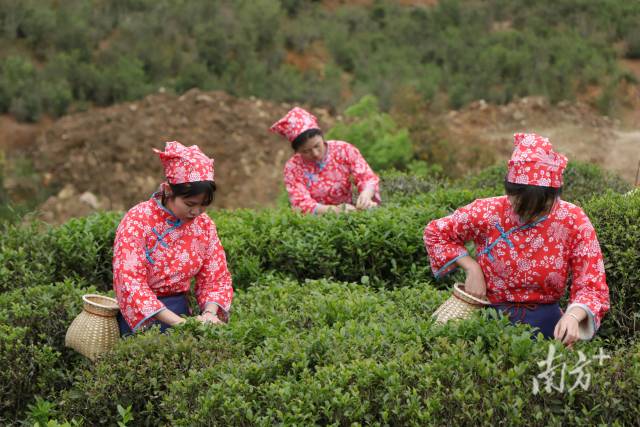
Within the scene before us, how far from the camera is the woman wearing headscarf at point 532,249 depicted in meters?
3.40

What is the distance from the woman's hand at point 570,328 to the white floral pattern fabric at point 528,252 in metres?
0.06

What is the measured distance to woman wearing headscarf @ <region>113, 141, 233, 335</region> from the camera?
12.9 feet

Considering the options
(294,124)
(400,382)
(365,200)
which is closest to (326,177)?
(365,200)

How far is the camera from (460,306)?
12.0 ft

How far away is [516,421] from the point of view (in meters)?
2.90

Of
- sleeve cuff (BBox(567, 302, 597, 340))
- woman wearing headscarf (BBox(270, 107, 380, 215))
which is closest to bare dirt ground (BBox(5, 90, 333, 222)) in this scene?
woman wearing headscarf (BBox(270, 107, 380, 215))

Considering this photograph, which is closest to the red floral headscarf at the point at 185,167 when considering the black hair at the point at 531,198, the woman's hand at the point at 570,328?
the black hair at the point at 531,198

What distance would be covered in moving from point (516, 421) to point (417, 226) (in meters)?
2.82

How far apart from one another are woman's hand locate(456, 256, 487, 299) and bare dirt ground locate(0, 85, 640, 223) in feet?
25.4

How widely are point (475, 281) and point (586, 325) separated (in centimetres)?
54

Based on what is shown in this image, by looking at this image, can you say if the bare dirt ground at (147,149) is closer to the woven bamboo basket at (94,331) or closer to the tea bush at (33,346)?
the tea bush at (33,346)

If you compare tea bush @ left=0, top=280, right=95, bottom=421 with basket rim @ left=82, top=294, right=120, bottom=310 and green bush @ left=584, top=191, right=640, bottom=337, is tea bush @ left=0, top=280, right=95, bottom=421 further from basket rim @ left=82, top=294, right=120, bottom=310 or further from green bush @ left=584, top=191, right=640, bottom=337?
green bush @ left=584, top=191, right=640, bottom=337

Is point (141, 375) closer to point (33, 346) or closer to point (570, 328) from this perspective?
point (33, 346)

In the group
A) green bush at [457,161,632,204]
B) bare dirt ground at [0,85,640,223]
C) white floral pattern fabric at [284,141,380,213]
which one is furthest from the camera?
bare dirt ground at [0,85,640,223]
